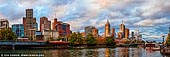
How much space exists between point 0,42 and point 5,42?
3.55 m

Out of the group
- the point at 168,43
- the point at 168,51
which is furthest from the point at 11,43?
the point at 168,51

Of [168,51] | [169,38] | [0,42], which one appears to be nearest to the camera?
[168,51]

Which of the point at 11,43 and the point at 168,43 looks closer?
the point at 168,43

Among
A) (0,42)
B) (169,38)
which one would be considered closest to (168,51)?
(169,38)

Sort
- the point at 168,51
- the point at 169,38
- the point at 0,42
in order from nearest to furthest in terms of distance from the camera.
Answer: the point at 168,51
the point at 169,38
the point at 0,42

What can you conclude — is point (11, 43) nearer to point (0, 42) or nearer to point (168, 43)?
point (0, 42)

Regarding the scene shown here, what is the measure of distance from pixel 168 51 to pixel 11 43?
111848mm

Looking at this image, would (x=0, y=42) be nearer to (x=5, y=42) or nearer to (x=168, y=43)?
(x=5, y=42)

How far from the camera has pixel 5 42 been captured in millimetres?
195500

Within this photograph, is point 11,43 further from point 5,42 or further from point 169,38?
point 169,38

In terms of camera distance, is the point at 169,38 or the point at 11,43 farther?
the point at 11,43

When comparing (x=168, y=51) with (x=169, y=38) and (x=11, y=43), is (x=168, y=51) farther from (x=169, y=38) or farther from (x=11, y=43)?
(x=11, y=43)

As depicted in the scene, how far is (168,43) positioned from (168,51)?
57.5 meters

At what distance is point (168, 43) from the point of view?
173875 millimetres
